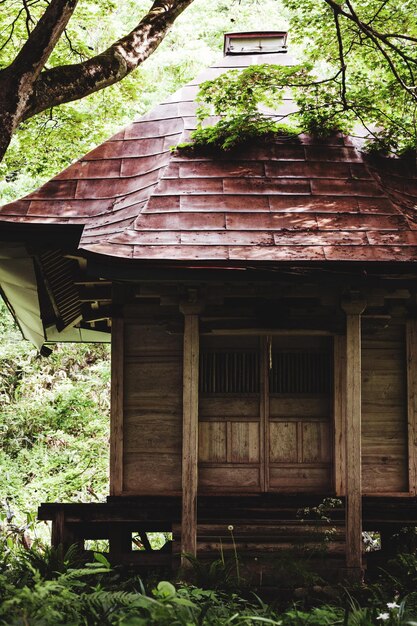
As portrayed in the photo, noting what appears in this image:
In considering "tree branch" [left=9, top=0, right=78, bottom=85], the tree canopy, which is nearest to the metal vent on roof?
the tree canopy

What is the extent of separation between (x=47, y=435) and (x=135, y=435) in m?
10.9

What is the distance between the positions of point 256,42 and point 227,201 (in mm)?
4811

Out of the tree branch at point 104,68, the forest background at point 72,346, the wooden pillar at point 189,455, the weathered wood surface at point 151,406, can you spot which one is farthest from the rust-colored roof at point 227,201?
the forest background at point 72,346

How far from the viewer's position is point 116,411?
894 centimetres

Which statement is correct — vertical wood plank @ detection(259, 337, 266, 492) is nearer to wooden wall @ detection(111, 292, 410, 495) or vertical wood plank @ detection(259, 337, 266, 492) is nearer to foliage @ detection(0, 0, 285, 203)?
wooden wall @ detection(111, 292, 410, 495)

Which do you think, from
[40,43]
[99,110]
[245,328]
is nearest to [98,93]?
[99,110]

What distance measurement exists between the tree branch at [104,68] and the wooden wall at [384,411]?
431 cm

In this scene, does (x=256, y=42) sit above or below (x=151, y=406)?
above

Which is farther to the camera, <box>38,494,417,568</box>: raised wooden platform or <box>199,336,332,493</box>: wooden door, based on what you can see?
<box>199,336,332,493</box>: wooden door

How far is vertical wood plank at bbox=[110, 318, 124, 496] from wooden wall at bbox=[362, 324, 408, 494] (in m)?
2.96

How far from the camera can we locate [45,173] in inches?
589

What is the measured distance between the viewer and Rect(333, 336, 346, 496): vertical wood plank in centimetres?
884

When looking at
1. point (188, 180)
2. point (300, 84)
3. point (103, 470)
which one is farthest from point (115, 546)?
point (103, 470)

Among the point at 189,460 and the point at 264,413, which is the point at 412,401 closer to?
the point at 264,413
